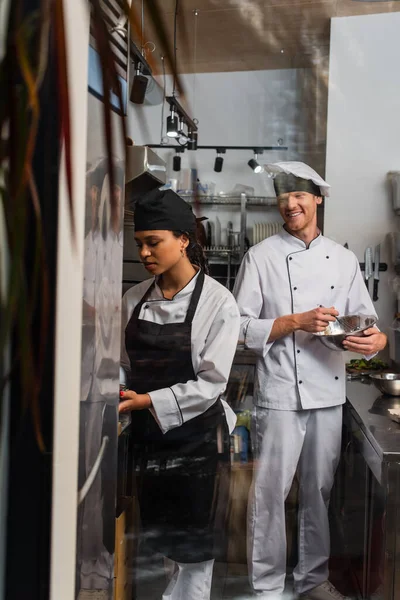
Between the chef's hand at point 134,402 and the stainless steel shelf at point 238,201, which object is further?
the stainless steel shelf at point 238,201

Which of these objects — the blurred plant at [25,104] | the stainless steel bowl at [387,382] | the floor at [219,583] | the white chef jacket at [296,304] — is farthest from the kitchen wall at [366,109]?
the blurred plant at [25,104]

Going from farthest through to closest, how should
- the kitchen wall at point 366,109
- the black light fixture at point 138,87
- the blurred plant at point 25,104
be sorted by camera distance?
the kitchen wall at point 366,109 → the black light fixture at point 138,87 → the blurred plant at point 25,104

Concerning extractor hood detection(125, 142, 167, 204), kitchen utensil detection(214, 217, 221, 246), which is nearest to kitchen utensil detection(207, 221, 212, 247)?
kitchen utensil detection(214, 217, 221, 246)

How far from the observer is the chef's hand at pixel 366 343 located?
93cm

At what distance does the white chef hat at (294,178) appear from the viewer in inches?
37.3

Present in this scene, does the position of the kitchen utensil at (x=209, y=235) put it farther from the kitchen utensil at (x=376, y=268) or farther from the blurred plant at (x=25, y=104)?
the blurred plant at (x=25, y=104)

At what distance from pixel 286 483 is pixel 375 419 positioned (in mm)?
194

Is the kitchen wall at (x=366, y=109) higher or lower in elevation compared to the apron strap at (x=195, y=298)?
higher

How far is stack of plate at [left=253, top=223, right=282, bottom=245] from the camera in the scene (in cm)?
93

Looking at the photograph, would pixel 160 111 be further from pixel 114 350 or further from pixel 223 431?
pixel 223 431

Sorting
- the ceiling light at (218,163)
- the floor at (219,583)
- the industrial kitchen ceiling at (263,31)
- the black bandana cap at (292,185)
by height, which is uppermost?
the industrial kitchen ceiling at (263,31)

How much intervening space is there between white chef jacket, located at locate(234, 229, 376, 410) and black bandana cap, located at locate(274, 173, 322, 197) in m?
0.08

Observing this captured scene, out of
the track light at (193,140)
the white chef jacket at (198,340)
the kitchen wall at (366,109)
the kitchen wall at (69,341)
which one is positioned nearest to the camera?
the kitchen wall at (69,341)

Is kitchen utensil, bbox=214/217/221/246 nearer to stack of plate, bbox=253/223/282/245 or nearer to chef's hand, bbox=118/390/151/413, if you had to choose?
stack of plate, bbox=253/223/282/245
